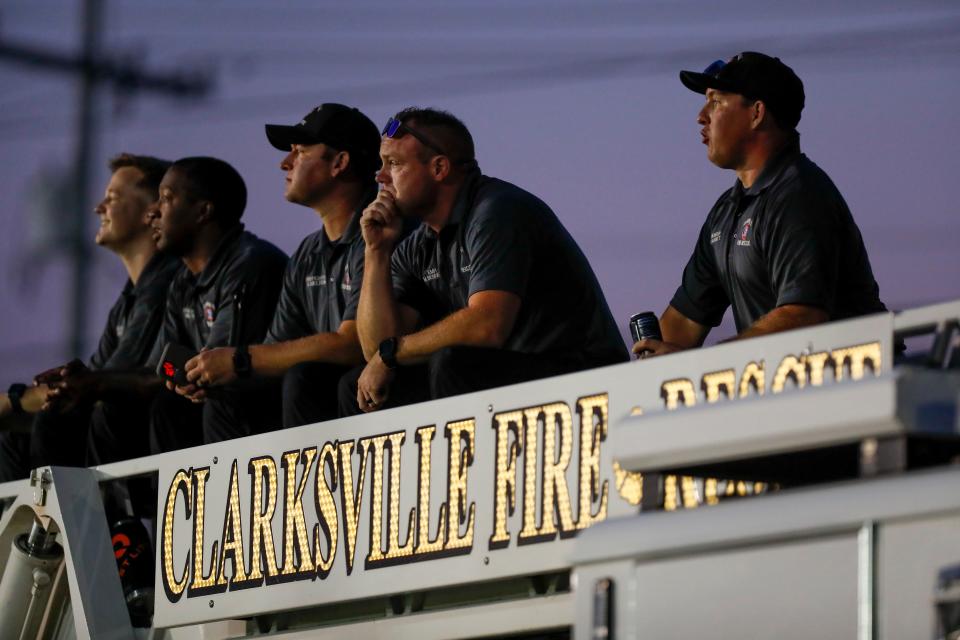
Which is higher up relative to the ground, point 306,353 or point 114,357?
point 114,357

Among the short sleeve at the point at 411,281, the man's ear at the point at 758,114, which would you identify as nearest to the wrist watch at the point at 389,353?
the short sleeve at the point at 411,281

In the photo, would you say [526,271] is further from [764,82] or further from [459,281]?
[764,82]

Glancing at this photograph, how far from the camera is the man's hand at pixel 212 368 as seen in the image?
7.03m

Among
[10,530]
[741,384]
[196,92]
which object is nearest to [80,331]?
[196,92]

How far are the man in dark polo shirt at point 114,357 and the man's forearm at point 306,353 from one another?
844mm

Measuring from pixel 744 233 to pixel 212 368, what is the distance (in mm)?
2066

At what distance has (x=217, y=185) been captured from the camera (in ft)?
27.3

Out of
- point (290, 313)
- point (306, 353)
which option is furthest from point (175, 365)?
point (290, 313)

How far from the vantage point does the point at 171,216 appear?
27.2 ft

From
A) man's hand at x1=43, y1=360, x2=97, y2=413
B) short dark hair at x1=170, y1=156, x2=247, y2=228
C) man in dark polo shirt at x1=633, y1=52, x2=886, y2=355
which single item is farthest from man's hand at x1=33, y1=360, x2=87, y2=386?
man in dark polo shirt at x1=633, y1=52, x2=886, y2=355

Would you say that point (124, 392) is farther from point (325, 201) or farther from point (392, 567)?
point (392, 567)

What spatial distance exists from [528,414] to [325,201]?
2775 mm

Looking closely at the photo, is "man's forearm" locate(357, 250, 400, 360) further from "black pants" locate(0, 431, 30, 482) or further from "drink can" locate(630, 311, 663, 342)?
"black pants" locate(0, 431, 30, 482)

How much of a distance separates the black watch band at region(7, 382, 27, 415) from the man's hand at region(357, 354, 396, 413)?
2.76 metres
